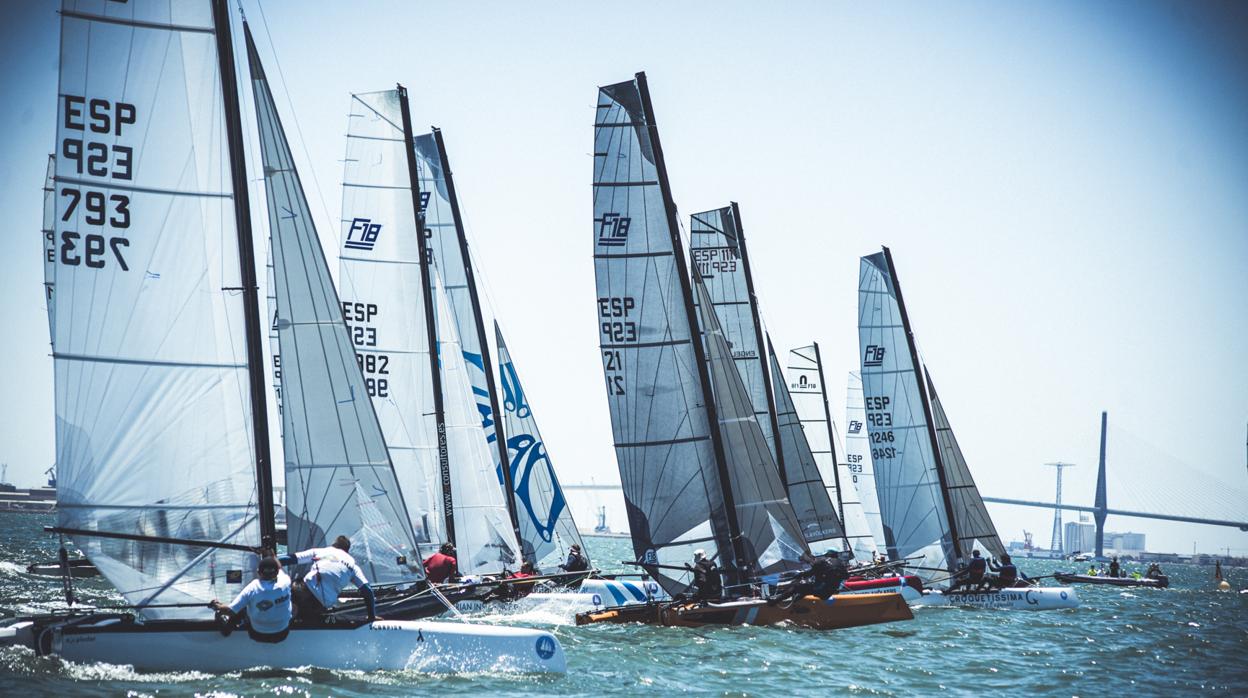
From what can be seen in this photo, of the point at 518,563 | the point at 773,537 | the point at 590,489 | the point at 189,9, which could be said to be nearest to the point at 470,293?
the point at 518,563

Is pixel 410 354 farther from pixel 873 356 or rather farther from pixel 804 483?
pixel 873 356

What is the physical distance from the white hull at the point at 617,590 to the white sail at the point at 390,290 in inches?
106

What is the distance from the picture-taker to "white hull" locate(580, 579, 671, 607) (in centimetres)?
1914

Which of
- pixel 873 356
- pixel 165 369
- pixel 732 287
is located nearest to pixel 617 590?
pixel 732 287

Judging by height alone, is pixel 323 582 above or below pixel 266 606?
above

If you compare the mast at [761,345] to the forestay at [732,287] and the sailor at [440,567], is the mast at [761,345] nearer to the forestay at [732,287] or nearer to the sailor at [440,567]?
the forestay at [732,287]

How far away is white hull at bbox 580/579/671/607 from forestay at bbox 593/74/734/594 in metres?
1.25

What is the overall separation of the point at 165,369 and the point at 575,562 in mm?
11670

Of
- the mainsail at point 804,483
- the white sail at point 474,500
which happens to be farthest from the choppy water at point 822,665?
the white sail at point 474,500

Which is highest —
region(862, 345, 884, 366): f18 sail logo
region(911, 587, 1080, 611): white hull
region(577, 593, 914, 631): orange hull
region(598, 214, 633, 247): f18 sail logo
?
region(598, 214, 633, 247): f18 sail logo

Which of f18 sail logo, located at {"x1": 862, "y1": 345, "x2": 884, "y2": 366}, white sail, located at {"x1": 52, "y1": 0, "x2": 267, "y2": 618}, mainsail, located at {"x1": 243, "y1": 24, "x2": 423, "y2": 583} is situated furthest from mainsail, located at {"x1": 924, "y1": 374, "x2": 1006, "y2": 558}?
white sail, located at {"x1": 52, "y1": 0, "x2": 267, "y2": 618}

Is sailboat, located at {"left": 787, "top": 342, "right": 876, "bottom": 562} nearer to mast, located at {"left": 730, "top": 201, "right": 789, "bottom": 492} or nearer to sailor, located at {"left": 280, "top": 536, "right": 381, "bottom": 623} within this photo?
mast, located at {"left": 730, "top": 201, "right": 789, "bottom": 492}

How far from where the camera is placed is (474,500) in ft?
66.5

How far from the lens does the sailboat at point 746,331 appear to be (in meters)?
24.5
